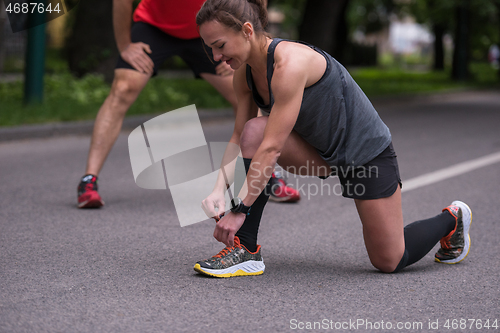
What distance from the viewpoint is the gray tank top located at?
2.74m

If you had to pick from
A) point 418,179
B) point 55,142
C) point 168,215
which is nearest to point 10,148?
Result: point 55,142

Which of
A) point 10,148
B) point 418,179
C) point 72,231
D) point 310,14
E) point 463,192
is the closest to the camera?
point 72,231

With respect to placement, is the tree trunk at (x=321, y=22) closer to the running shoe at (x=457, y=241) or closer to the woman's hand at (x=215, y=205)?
the running shoe at (x=457, y=241)

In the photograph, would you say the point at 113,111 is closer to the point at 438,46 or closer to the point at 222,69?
the point at 222,69

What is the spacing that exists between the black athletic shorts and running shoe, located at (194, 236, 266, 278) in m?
0.53

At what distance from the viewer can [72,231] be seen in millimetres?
3658

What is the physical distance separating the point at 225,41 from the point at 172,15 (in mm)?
1861

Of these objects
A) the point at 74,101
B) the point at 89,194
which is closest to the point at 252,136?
the point at 89,194

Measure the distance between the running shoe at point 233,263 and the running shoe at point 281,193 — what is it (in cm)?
160

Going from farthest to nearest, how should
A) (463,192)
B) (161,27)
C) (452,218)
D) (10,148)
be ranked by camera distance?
(10,148)
(463,192)
(161,27)
(452,218)

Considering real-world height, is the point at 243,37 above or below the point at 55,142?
above

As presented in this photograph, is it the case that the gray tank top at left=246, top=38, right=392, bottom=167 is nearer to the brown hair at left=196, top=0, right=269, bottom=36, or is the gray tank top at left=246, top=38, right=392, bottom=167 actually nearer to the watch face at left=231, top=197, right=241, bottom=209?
the brown hair at left=196, top=0, right=269, bottom=36

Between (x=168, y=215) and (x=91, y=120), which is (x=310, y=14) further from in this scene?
(x=168, y=215)

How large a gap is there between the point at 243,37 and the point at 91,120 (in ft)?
19.3
